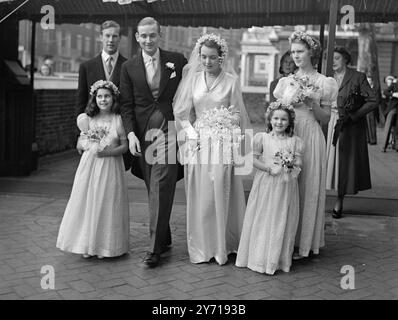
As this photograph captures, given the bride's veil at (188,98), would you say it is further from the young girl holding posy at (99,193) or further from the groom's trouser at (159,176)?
the young girl holding posy at (99,193)

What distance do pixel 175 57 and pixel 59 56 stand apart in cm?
5843

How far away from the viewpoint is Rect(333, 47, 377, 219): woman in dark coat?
6172 mm

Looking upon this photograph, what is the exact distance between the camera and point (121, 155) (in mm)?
5004

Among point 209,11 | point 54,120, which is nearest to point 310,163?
point 209,11

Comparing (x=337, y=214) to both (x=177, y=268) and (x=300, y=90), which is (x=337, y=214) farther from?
(x=177, y=268)

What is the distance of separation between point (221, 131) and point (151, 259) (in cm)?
123

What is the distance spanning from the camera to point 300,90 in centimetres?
466

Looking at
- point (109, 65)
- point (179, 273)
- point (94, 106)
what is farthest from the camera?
point (109, 65)

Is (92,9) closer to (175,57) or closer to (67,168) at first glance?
(67,168)

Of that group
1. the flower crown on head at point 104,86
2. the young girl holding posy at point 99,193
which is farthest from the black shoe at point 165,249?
the flower crown on head at point 104,86

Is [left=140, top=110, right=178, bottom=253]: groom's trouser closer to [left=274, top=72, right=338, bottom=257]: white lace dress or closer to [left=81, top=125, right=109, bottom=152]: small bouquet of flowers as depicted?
[left=81, top=125, right=109, bottom=152]: small bouquet of flowers

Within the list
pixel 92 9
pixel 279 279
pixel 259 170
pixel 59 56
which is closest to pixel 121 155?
pixel 259 170

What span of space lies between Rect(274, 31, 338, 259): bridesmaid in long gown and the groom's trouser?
3.54 feet

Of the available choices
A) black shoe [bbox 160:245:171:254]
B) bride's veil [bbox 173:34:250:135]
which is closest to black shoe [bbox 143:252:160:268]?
black shoe [bbox 160:245:171:254]
